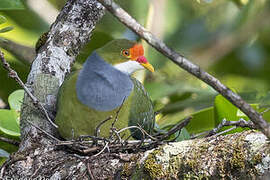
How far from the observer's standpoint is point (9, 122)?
133 inches

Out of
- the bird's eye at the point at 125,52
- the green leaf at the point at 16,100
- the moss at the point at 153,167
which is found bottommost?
the moss at the point at 153,167

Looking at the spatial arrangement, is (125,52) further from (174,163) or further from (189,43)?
(189,43)

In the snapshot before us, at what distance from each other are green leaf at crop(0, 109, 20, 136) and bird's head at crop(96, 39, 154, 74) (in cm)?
68

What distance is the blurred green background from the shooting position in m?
4.00

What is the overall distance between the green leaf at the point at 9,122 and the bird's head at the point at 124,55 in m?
0.68

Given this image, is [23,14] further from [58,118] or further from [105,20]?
[58,118]

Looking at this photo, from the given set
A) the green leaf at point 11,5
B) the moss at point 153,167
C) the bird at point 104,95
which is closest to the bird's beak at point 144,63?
the bird at point 104,95

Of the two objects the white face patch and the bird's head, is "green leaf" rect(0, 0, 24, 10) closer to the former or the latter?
the bird's head

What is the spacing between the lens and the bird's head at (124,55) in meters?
3.26

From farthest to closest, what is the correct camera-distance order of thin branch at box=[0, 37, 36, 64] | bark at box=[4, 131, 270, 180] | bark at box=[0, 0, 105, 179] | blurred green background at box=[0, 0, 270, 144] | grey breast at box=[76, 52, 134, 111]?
blurred green background at box=[0, 0, 270, 144]
thin branch at box=[0, 37, 36, 64]
grey breast at box=[76, 52, 134, 111]
bark at box=[0, 0, 105, 179]
bark at box=[4, 131, 270, 180]

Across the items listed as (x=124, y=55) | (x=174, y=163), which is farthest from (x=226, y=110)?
(x=174, y=163)

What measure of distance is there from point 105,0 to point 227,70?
400cm

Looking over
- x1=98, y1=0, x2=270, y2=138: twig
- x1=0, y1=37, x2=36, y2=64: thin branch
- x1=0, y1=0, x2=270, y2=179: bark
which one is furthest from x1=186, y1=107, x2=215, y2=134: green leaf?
x1=98, y1=0, x2=270, y2=138: twig

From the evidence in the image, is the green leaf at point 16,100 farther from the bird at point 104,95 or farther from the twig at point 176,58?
the twig at point 176,58
